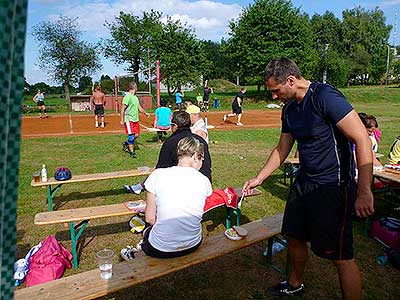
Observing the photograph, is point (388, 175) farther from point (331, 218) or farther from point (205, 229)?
point (205, 229)

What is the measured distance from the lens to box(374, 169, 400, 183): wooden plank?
4.18 metres

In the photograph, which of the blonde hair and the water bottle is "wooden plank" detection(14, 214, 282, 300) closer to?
the blonde hair

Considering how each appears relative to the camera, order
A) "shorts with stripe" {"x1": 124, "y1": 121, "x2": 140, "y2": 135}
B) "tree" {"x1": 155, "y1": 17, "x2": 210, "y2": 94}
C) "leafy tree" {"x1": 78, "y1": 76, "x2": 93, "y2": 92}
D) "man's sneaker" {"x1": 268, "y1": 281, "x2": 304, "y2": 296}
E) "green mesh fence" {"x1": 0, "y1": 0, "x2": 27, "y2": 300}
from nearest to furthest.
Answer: "green mesh fence" {"x1": 0, "y1": 0, "x2": 27, "y2": 300} → "man's sneaker" {"x1": 268, "y1": 281, "x2": 304, "y2": 296} → "shorts with stripe" {"x1": 124, "y1": 121, "x2": 140, "y2": 135} → "tree" {"x1": 155, "y1": 17, "x2": 210, "y2": 94} → "leafy tree" {"x1": 78, "y1": 76, "x2": 93, "y2": 92}

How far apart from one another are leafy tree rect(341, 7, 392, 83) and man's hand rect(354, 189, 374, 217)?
60632mm

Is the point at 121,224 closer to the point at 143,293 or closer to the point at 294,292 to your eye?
the point at 143,293

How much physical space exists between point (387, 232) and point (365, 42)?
2654 inches

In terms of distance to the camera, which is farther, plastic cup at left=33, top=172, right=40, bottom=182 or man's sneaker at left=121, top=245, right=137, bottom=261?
plastic cup at left=33, top=172, right=40, bottom=182

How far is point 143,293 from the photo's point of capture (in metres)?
3.37

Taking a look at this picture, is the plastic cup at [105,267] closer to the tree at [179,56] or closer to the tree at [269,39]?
the tree at [179,56]

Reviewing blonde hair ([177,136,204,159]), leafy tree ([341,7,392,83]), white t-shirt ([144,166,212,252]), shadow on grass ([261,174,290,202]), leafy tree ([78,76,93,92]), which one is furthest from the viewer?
leafy tree ([341,7,392,83])

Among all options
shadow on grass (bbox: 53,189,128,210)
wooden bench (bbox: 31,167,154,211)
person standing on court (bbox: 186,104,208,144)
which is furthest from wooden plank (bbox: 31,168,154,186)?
person standing on court (bbox: 186,104,208,144)

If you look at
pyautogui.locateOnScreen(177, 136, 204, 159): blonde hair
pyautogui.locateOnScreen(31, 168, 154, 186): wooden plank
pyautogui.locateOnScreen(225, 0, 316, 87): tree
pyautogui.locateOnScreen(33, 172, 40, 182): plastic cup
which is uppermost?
pyautogui.locateOnScreen(225, 0, 316, 87): tree

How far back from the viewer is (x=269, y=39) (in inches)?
1268

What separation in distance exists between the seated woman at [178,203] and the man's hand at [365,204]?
1.13 meters
